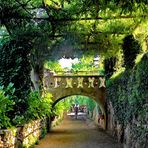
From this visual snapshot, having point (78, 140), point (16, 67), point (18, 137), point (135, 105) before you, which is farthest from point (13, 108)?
point (78, 140)

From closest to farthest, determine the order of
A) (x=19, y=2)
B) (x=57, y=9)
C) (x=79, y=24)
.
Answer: (x=19, y=2) → (x=57, y=9) → (x=79, y=24)

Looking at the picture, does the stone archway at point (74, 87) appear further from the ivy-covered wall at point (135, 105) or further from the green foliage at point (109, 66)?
the ivy-covered wall at point (135, 105)

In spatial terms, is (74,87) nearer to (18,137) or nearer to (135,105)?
(135,105)

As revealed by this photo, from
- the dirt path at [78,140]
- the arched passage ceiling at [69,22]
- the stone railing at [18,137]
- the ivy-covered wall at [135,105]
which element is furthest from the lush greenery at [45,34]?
the dirt path at [78,140]

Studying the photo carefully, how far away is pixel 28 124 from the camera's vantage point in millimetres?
12992

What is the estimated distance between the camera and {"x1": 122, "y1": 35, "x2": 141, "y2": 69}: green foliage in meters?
14.9

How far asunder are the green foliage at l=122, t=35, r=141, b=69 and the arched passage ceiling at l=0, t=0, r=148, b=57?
308 millimetres

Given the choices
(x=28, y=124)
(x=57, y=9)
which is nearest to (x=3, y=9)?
(x=57, y=9)

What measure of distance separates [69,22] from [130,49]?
3987mm

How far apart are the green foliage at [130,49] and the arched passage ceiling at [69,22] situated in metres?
0.31

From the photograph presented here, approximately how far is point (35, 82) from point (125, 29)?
6776mm

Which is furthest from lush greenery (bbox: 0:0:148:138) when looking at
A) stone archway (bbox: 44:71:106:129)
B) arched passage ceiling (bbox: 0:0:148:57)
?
stone archway (bbox: 44:71:106:129)

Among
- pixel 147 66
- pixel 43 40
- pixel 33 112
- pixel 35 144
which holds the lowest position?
pixel 35 144

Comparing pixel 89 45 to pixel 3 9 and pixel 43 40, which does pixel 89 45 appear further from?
pixel 3 9
